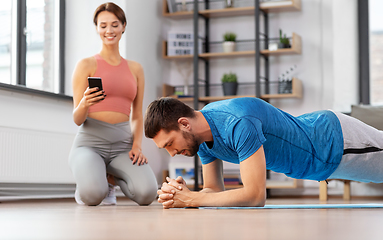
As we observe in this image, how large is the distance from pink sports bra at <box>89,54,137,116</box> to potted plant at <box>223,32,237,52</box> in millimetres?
2414

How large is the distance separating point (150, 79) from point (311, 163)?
332 cm

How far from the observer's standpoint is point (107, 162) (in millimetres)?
2547

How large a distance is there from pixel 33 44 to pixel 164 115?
2.74 metres

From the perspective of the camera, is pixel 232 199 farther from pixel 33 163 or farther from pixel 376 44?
pixel 376 44

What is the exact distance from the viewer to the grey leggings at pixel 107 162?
2.37 metres

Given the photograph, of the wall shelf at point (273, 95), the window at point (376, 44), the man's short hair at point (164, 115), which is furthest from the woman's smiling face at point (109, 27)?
the window at point (376, 44)

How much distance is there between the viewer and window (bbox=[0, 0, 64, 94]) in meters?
3.75

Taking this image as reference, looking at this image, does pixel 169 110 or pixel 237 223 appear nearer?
pixel 237 223

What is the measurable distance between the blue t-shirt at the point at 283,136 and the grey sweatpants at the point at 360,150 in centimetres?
3

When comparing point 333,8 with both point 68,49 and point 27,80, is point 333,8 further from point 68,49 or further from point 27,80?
point 27,80

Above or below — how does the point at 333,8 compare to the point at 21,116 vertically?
above

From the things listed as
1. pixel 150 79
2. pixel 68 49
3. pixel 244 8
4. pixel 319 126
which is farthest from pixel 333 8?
pixel 319 126

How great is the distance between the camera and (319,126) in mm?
1761

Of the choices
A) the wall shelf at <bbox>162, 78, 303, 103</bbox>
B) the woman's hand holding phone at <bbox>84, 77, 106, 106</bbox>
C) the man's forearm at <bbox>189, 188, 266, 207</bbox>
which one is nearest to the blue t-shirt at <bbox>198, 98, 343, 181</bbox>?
the man's forearm at <bbox>189, 188, 266, 207</bbox>
